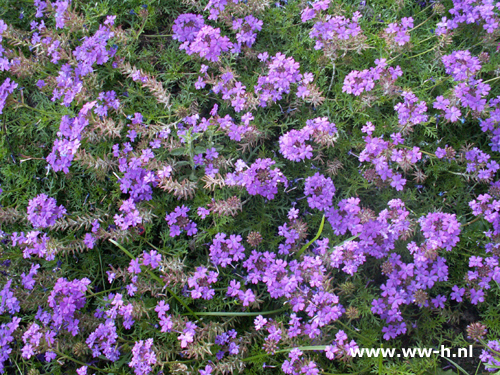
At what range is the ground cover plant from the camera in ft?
10.5


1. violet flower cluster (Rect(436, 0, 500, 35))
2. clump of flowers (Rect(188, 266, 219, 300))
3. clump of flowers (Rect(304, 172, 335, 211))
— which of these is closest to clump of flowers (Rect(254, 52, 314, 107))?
clump of flowers (Rect(304, 172, 335, 211))

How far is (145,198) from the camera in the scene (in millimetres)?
3438

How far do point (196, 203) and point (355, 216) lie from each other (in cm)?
142

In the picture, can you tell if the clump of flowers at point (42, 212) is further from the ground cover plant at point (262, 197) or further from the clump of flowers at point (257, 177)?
the clump of flowers at point (257, 177)

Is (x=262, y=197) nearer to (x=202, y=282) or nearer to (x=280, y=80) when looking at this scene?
(x=202, y=282)

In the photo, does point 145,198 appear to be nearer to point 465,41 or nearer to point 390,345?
point 390,345

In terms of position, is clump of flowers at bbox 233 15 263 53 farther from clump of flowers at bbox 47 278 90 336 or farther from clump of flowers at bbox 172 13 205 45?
clump of flowers at bbox 47 278 90 336

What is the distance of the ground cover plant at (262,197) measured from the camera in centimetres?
319

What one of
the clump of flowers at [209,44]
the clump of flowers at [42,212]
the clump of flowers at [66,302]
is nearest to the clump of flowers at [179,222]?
the clump of flowers at [66,302]

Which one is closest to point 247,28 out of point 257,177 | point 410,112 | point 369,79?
point 369,79

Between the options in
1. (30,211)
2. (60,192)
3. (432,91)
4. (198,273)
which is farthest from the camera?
(60,192)

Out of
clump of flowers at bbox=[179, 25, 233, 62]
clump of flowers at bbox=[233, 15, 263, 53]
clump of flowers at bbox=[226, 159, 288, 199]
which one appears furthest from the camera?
clump of flowers at bbox=[233, 15, 263, 53]

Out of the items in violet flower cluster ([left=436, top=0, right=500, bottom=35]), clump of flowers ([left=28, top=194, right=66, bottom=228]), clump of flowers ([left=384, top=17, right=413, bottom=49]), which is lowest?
clump of flowers ([left=28, top=194, right=66, bottom=228])

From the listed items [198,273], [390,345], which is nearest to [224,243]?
[198,273]
